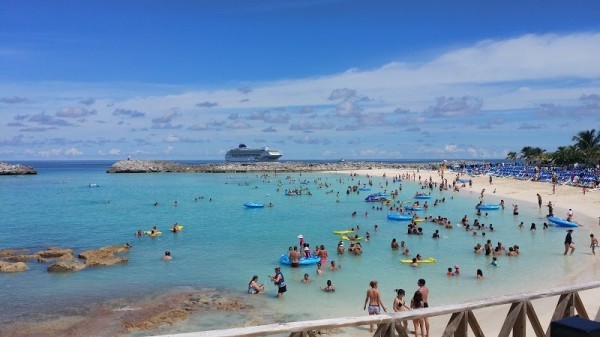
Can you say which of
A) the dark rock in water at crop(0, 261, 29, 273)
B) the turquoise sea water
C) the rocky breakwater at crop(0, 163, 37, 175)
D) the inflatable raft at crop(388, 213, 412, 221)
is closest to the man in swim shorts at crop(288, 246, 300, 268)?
the turquoise sea water

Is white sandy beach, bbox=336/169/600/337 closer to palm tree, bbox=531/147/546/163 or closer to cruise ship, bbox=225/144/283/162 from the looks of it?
palm tree, bbox=531/147/546/163

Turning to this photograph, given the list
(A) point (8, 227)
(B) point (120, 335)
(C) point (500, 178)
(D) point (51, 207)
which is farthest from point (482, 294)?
(C) point (500, 178)

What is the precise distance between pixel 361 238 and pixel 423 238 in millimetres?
4264

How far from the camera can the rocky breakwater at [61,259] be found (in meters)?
22.9

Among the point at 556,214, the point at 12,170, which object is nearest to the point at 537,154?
the point at 556,214

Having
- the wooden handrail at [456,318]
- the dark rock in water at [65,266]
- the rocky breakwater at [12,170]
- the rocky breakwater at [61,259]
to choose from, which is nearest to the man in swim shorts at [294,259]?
the rocky breakwater at [61,259]

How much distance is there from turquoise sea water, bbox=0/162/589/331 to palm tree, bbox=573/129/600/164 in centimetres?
3789

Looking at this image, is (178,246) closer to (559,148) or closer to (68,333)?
(68,333)

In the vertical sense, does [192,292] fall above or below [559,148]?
below

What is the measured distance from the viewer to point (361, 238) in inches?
1189

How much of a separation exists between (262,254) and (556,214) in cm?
2721

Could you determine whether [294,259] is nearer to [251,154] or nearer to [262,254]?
[262,254]

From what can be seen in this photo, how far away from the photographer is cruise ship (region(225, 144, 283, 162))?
160 metres

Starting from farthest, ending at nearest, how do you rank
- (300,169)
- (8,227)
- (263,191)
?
(300,169) < (263,191) < (8,227)
